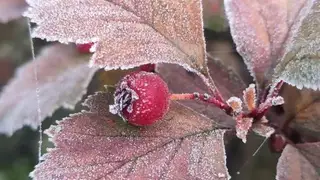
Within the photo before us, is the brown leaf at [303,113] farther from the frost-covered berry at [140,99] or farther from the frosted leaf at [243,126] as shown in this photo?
the frost-covered berry at [140,99]

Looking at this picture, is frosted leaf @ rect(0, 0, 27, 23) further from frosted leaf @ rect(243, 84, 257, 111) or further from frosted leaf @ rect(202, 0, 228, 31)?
frosted leaf @ rect(243, 84, 257, 111)

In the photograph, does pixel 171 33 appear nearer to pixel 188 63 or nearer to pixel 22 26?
pixel 188 63

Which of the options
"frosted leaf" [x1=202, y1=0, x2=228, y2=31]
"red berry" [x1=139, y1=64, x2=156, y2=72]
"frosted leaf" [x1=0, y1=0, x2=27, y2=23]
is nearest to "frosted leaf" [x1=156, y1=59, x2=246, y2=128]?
"red berry" [x1=139, y1=64, x2=156, y2=72]

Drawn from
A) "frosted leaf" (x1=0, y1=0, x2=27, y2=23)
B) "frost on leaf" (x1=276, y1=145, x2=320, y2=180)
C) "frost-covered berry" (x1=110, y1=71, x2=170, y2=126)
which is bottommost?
"frost on leaf" (x1=276, y1=145, x2=320, y2=180)

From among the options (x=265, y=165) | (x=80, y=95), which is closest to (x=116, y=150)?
(x=80, y=95)

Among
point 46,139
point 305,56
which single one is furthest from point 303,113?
point 46,139

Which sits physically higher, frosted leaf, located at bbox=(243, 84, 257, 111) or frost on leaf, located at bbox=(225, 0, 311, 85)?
frost on leaf, located at bbox=(225, 0, 311, 85)
